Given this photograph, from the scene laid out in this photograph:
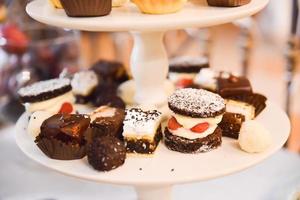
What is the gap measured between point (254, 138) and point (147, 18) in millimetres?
297

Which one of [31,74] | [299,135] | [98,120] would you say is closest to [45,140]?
[98,120]

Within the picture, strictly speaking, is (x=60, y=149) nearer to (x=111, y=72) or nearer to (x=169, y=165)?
(x=169, y=165)

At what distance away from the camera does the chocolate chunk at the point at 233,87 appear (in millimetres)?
1074

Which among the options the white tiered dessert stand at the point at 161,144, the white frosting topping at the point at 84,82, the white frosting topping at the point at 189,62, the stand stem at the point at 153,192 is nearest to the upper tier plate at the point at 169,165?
the white tiered dessert stand at the point at 161,144

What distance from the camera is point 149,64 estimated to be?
3.39ft

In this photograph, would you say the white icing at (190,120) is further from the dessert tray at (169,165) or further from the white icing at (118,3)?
the white icing at (118,3)

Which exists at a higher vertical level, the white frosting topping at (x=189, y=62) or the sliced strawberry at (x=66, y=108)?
the white frosting topping at (x=189, y=62)

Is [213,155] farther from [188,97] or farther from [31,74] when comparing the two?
[31,74]

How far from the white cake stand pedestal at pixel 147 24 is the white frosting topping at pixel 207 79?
74 mm

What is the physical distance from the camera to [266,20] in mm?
3693

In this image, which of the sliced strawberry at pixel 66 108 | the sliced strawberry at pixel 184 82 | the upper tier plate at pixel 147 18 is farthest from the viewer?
the sliced strawberry at pixel 184 82

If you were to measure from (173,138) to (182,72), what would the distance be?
362 mm

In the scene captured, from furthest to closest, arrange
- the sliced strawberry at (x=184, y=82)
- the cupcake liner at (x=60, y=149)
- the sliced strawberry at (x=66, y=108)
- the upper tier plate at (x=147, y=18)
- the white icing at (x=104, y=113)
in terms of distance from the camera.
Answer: the sliced strawberry at (x=184, y=82)
the sliced strawberry at (x=66, y=108)
the white icing at (x=104, y=113)
the cupcake liner at (x=60, y=149)
the upper tier plate at (x=147, y=18)

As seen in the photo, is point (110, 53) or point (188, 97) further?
point (110, 53)
